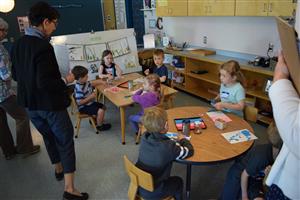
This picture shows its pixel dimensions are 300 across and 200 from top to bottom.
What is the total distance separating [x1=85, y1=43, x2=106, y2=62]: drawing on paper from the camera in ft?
13.8

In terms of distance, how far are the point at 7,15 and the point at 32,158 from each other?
12.0 feet

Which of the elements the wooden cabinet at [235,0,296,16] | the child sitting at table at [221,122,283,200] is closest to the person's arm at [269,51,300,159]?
the child sitting at table at [221,122,283,200]

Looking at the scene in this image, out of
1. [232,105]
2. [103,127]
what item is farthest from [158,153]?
A: [103,127]

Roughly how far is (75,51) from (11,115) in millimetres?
1685

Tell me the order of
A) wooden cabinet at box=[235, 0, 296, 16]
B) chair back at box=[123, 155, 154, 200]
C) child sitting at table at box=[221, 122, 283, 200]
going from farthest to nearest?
wooden cabinet at box=[235, 0, 296, 16] → child sitting at table at box=[221, 122, 283, 200] → chair back at box=[123, 155, 154, 200]

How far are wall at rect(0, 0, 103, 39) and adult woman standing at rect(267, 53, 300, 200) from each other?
5.61 m

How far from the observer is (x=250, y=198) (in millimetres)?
1768

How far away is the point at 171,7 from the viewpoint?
184 inches

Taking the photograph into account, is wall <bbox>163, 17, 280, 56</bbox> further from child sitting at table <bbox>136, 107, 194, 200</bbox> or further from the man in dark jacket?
the man in dark jacket

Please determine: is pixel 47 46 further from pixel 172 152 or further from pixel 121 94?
pixel 121 94

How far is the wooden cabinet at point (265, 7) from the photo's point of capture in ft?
9.43

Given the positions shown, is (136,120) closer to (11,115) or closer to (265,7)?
(11,115)

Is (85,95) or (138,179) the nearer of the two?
(138,179)

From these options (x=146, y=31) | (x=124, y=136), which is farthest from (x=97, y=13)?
(x=124, y=136)
